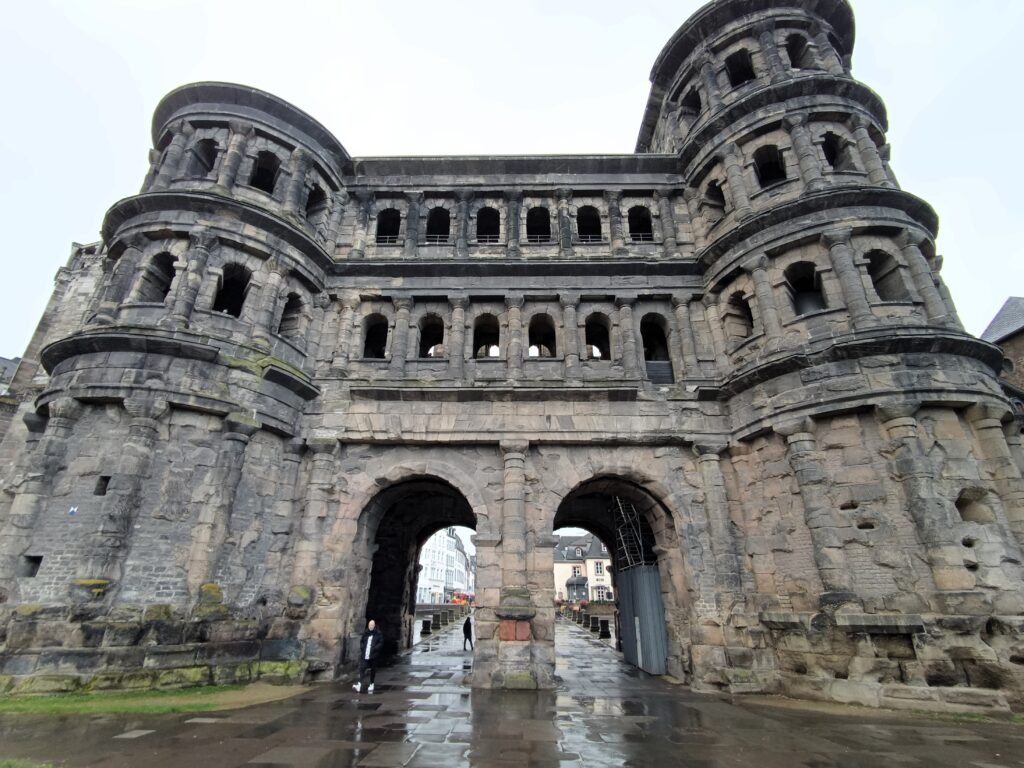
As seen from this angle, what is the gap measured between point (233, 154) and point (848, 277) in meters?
16.7

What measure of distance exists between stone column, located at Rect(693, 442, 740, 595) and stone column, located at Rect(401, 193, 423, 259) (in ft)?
34.0

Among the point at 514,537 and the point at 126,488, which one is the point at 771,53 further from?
the point at 126,488

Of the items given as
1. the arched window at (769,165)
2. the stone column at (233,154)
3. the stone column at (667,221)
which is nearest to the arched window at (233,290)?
the stone column at (233,154)

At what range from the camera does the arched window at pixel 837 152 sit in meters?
14.2

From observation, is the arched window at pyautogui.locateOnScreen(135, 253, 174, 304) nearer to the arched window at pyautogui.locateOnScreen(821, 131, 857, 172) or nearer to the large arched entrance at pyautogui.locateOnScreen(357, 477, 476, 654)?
the large arched entrance at pyautogui.locateOnScreen(357, 477, 476, 654)

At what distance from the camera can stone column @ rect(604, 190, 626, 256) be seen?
16016 millimetres

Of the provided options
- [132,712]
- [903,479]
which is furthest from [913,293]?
[132,712]

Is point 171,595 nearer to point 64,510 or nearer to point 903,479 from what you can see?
point 64,510

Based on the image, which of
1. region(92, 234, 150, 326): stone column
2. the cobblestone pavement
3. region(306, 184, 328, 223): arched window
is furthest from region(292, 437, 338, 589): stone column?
region(306, 184, 328, 223): arched window

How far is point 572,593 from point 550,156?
182ft

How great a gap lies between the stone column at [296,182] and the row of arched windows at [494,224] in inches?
102

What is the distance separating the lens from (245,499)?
12258mm

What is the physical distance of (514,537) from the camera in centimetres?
1253

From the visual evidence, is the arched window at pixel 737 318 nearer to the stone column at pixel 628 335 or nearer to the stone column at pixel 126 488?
the stone column at pixel 628 335
